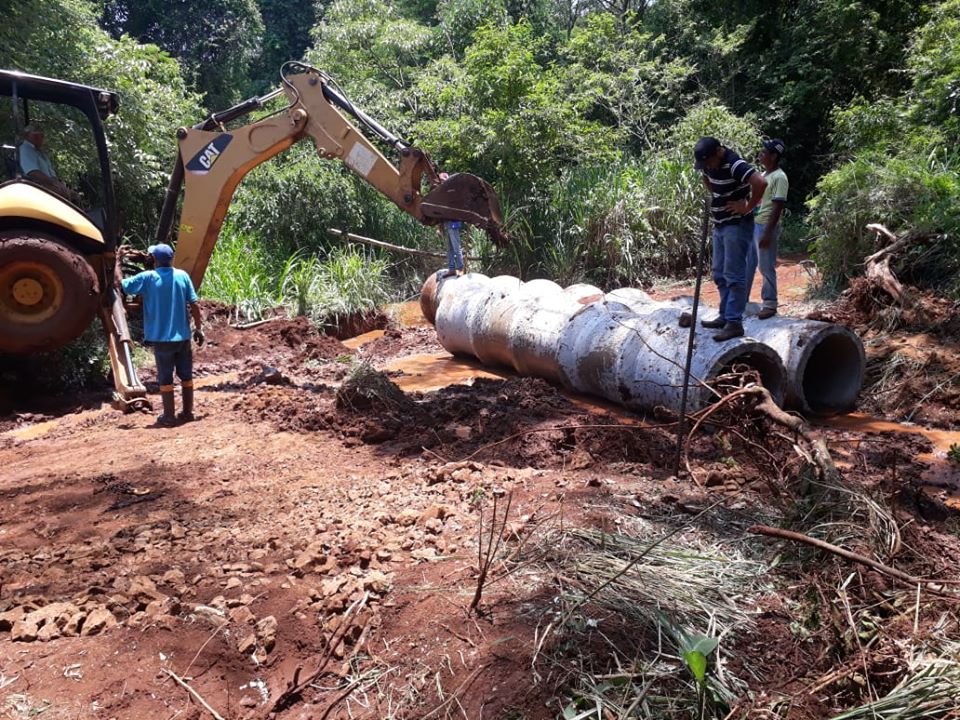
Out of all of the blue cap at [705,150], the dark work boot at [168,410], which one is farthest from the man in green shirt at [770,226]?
the dark work boot at [168,410]

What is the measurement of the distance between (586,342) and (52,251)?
14.5 feet

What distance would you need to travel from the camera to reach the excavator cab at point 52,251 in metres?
6.32

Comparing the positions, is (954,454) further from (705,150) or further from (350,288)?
(350,288)

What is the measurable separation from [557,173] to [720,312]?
958cm

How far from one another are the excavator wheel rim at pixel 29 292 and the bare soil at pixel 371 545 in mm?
1004

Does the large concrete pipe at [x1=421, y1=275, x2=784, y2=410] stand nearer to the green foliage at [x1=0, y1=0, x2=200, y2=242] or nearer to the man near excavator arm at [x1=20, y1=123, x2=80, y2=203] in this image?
the man near excavator arm at [x1=20, y1=123, x2=80, y2=203]

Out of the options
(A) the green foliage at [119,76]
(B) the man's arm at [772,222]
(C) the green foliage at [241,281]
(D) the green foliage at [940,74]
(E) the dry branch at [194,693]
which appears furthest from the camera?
(C) the green foliage at [241,281]

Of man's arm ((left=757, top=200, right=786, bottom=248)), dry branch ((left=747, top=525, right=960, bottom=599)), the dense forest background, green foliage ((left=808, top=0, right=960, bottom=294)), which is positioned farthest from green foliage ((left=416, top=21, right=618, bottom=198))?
dry branch ((left=747, top=525, right=960, bottom=599))

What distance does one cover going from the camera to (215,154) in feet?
27.9

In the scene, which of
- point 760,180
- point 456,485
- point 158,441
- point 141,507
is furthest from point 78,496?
point 760,180

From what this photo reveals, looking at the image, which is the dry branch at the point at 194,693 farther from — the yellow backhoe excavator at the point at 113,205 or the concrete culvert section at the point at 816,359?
the concrete culvert section at the point at 816,359

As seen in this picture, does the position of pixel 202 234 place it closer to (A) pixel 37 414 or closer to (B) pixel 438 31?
(A) pixel 37 414

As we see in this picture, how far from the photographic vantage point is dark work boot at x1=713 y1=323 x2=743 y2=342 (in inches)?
222

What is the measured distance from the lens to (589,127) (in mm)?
14375
